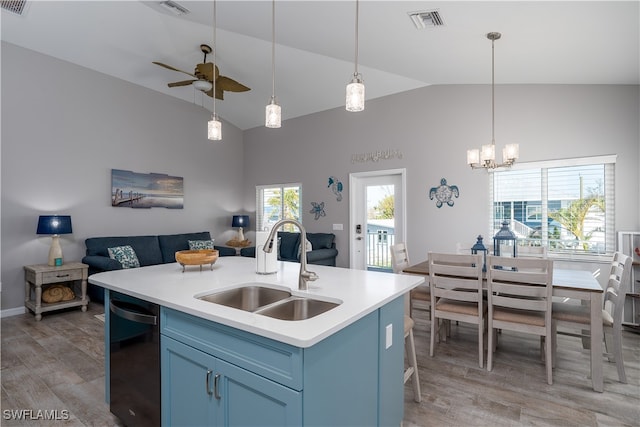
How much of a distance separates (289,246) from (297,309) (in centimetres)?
437

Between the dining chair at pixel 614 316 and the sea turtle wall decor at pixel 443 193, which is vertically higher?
the sea turtle wall decor at pixel 443 193

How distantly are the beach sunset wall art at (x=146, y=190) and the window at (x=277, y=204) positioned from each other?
61.3 inches

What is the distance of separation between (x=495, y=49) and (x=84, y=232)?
5.72 metres

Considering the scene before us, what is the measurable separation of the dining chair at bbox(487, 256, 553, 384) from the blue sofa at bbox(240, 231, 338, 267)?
2816 millimetres

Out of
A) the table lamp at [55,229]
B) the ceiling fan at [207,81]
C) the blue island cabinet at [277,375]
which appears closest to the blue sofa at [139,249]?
the table lamp at [55,229]

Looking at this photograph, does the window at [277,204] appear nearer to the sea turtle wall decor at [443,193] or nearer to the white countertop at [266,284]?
the sea turtle wall decor at [443,193]

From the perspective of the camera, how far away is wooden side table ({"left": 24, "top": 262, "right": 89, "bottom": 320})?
4043 millimetres

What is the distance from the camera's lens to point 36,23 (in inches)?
157

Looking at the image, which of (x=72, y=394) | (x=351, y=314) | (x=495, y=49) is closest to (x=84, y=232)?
(x=72, y=394)

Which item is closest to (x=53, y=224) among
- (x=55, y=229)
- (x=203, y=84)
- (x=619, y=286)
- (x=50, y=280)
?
(x=55, y=229)

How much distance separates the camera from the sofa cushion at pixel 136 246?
479 cm

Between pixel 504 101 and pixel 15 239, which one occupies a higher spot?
pixel 504 101

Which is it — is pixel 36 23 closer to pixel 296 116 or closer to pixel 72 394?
pixel 296 116

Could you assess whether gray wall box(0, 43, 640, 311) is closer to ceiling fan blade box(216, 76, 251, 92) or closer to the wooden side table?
the wooden side table
